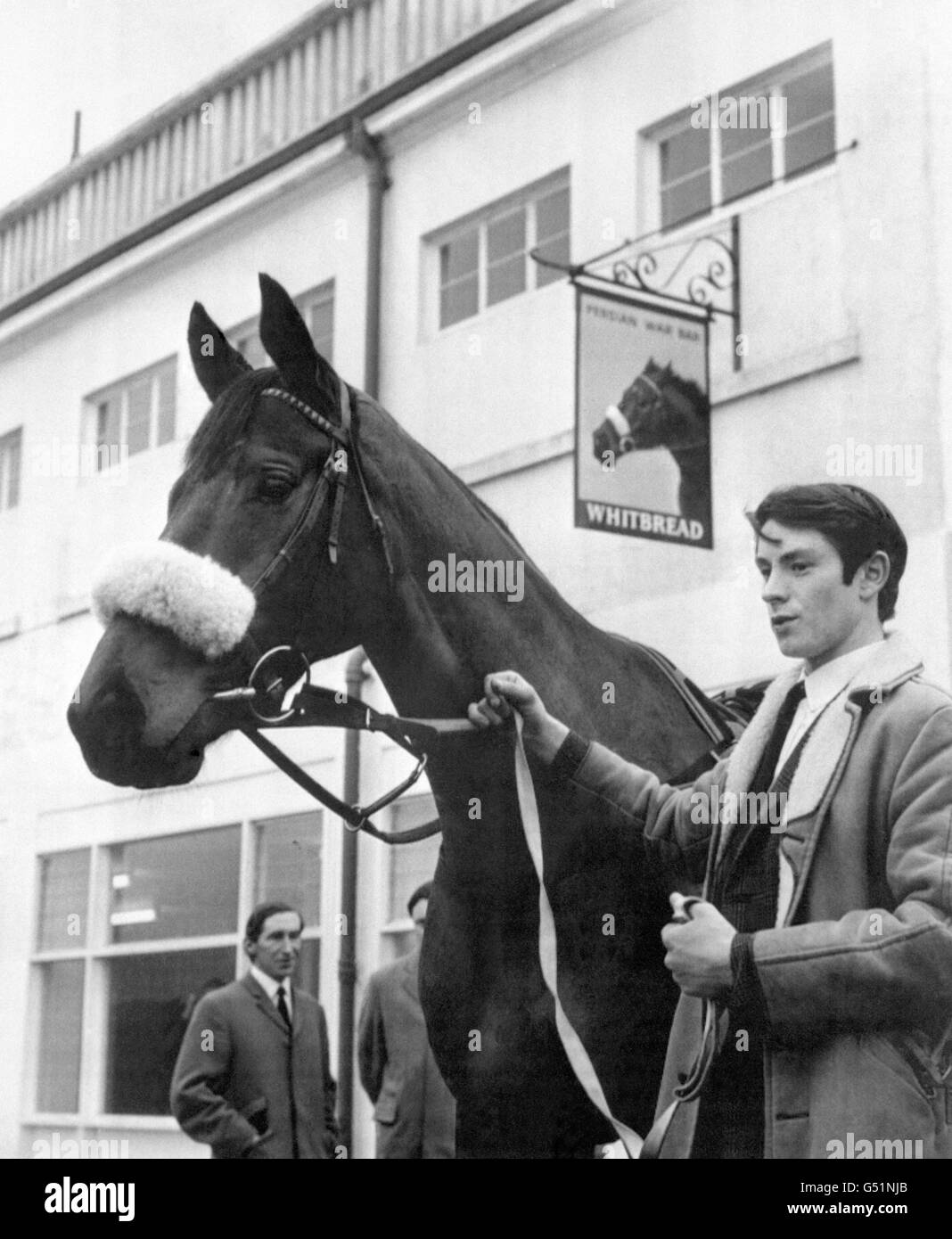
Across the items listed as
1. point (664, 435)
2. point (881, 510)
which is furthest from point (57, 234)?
point (881, 510)

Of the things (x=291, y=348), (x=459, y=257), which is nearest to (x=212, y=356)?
(x=291, y=348)

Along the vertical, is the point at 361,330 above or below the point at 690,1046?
above

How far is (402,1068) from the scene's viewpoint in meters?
4.64

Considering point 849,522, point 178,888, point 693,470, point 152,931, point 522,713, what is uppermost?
point 693,470

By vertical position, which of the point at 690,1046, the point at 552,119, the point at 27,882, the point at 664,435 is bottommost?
the point at 690,1046

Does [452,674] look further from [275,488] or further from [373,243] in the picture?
[373,243]

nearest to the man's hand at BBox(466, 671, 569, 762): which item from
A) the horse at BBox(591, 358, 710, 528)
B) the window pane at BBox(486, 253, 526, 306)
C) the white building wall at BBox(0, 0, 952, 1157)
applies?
the white building wall at BBox(0, 0, 952, 1157)

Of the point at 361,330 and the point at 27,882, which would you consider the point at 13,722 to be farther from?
the point at 361,330

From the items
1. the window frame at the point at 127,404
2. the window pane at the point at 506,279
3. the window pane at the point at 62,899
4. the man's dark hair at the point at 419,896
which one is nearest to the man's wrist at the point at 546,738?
the man's dark hair at the point at 419,896

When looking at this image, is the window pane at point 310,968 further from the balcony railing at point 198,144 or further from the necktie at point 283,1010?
the balcony railing at point 198,144

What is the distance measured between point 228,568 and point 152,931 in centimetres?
337

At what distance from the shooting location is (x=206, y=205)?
4645mm
